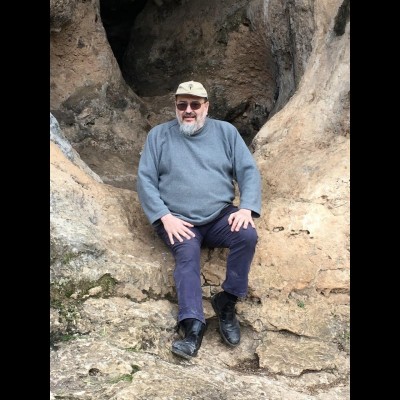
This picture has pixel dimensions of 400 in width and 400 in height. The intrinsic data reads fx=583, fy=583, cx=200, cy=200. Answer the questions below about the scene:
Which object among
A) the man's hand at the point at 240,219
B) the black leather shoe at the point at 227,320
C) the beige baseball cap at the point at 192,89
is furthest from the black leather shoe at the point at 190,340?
the beige baseball cap at the point at 192,89

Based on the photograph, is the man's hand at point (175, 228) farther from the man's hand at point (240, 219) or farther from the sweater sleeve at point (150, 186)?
the man's hand at point (240, 219)

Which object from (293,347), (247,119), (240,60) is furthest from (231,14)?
(293,347)

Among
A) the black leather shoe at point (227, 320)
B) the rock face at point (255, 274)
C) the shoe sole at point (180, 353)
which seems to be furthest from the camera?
the black leather shoe at point (227, 320)

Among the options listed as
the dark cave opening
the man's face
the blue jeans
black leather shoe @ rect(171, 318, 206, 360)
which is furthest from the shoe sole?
the dark cave opening

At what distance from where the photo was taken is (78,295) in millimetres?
3123

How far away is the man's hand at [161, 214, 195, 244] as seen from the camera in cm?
333

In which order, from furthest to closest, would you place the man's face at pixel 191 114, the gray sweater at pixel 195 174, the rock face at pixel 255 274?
1. the man's face at pixel 191 114
2. the gray sweater at pixel 195 174
3. the rock face at pixel 255 274

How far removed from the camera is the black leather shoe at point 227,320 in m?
3.33

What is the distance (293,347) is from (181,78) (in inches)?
185

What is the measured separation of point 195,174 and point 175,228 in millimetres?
378

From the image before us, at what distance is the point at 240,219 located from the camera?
3.33m

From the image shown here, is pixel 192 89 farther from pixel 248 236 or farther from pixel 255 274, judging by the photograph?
pixel 255 274

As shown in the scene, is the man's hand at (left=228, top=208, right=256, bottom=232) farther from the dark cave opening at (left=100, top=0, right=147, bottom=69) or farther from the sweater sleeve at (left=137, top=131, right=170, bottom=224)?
the dark cave opening at (left=100, top=0, right=147, bottom=69)

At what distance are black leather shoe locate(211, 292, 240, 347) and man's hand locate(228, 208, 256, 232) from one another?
1.32ft
